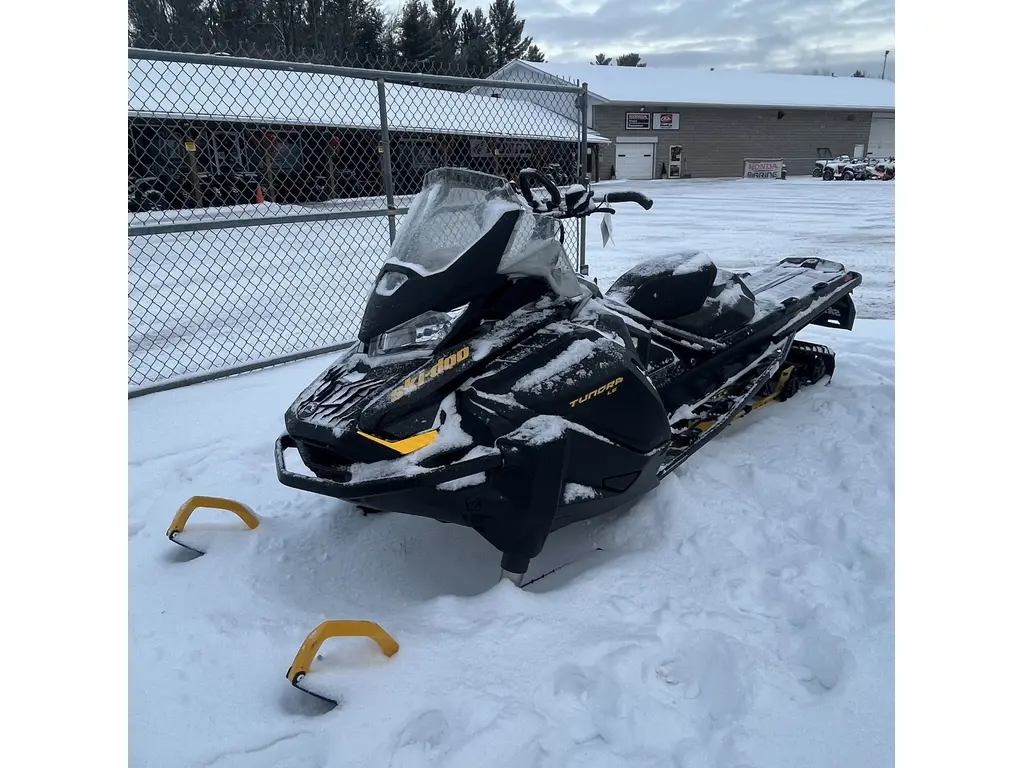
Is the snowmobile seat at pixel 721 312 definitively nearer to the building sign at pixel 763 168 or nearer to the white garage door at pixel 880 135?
the building sign at pixel 763 168

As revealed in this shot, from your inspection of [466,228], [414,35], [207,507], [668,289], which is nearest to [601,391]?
[466,228]

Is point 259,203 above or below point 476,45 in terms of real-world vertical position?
below

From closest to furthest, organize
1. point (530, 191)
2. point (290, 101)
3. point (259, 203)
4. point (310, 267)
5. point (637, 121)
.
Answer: point (530, 191) < point (310, 267) < point (259, 203) < point (290, 101) < point (637, 121)

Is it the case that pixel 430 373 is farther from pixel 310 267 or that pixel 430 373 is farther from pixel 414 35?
pixel 414 35

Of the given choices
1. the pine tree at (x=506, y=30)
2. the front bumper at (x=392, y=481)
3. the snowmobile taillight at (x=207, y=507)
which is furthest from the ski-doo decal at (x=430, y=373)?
the pine tree at (x=506, y=30)

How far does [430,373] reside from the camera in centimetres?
207

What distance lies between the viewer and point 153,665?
6.56ft

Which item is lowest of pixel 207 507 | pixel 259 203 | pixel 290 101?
pixel 207 507

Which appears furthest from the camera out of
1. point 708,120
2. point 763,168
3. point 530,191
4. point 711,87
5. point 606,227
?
point 711,87

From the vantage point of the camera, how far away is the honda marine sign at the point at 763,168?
105ft

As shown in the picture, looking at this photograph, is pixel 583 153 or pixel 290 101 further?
pixel 290 101

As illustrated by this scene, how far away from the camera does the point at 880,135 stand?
35.5m

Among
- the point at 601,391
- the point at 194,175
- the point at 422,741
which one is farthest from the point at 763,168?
the point at 422,741

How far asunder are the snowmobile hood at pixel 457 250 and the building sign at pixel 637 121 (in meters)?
30.6
